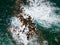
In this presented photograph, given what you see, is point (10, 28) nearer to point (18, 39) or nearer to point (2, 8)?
point (18, 39)

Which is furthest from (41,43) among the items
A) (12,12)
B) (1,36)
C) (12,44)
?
(12,12)

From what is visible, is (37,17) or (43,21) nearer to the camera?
(43,21)

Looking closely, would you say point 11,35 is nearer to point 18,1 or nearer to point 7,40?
point 7,40

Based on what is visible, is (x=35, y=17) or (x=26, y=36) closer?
(x=26, y=36)

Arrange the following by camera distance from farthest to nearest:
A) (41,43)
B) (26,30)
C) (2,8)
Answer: (2,8) → (26,30) → (41,43)

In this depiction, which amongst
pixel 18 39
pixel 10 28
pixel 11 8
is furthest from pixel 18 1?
pixel 18 39

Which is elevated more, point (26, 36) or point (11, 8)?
point (11, 8)

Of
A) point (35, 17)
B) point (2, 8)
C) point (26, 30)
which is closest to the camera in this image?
point (26, 30)
